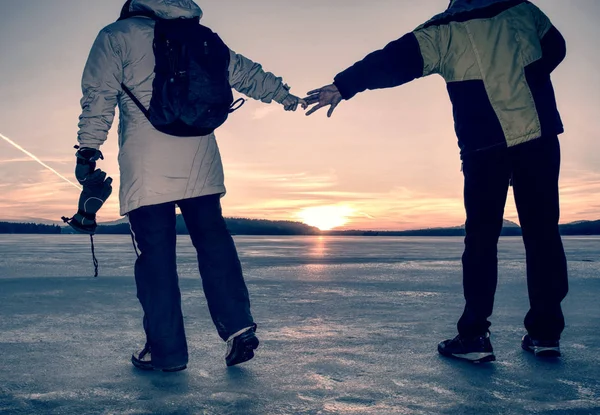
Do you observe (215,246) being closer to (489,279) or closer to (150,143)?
(150,143)

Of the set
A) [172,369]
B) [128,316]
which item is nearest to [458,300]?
[128,316]

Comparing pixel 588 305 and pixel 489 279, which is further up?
pixel 489 279

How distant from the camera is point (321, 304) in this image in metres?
4.88

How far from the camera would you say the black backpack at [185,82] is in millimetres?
2863

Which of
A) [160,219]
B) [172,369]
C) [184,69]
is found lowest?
[172,369]

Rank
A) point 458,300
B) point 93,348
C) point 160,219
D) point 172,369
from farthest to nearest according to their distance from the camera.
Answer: point 458,300, point 93,348, point 160,219, point 172,369

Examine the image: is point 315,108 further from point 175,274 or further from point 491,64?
point 175,274

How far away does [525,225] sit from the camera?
3.10 meters

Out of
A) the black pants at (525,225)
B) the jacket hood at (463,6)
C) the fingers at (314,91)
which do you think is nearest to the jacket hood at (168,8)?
the fingers at (314,91)

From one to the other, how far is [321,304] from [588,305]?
223 centimetres

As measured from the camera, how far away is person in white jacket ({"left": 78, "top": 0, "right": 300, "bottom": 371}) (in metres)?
2.86

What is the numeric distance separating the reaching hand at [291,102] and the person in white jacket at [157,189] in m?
0.72

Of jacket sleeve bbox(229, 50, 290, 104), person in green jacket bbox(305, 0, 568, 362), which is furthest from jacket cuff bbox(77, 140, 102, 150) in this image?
person in green jacket bbox(305, 0, 568, 362)

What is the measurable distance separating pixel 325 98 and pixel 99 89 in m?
1.31
